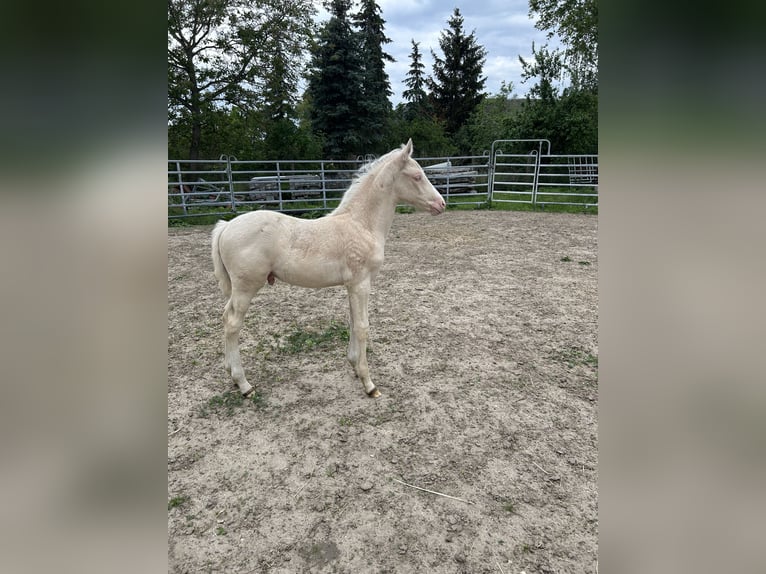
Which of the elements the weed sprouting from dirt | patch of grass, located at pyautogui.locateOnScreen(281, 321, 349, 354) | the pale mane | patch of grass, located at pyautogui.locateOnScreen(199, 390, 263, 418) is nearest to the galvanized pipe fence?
patch of grass, located at pyautogui.locateOnScreen(281, 321, 349, 354)

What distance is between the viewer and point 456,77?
26906 mm

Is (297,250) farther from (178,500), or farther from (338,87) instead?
(338,87)

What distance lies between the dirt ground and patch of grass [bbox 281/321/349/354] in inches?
0.8

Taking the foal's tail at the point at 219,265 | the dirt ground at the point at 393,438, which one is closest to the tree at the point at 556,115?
the dirt ground at the point at 393,438

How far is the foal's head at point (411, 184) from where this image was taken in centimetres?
273

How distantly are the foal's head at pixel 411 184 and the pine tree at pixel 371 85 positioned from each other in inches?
625

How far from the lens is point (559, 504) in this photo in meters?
1.84

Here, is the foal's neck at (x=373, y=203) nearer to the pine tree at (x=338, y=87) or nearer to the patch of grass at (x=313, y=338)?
the patch of grass at (x=313, y=338)

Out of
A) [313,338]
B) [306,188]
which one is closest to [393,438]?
[313,338]

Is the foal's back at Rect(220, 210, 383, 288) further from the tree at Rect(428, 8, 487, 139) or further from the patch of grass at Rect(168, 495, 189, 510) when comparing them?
the tree at Rect(428, 8, 487, 139)

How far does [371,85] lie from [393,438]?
1876 cm

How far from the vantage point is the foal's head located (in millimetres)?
2730

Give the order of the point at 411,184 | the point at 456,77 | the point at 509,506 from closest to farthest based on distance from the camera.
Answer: the point at 509,506
the point at 411,184
the point at 456,77
